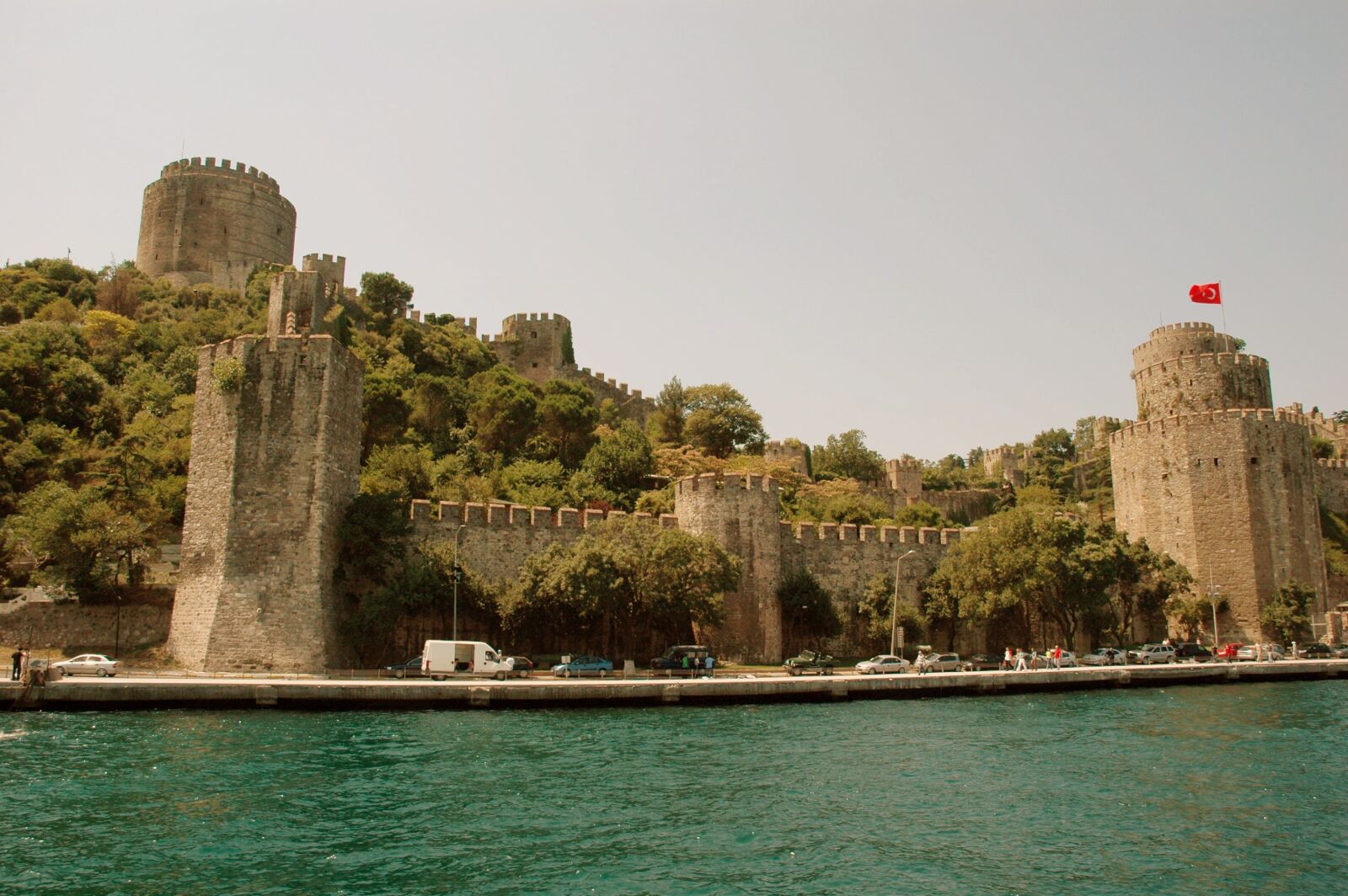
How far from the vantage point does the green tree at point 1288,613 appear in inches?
1785

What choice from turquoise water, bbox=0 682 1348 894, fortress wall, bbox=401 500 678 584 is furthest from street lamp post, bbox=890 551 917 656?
turquoise water, bbox=0 682 1348 894

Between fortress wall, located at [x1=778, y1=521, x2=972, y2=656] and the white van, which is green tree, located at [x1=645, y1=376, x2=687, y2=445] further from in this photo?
the white van

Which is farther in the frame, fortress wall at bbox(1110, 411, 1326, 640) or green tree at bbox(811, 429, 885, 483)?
green tree at bbox(811, 429, 885, 483)

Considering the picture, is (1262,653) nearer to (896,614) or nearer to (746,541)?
(896,614)

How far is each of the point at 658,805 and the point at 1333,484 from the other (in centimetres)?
5714

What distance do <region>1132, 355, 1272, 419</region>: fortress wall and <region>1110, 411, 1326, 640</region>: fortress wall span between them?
216 inches

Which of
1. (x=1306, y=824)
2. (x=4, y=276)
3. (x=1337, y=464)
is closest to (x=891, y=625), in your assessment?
(x=1306, y=824)

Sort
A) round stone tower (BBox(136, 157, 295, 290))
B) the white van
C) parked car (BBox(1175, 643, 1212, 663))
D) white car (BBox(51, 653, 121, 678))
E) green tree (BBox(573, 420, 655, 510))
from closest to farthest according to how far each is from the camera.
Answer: white car (BBox(51, 653, 121, 678))
the white van
parked car (BBox(1175, 643, 1212, 663))
green tree (BBox(573, 420, 655, 510))
round stone tower (BBox(136, 157, 295, 290))

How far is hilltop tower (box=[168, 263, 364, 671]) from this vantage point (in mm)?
29688

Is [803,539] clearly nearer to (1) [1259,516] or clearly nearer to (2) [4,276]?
(1) [1259,516]

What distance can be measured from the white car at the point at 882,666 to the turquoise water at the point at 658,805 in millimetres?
8748

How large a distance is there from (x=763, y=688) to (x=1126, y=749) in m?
10.3

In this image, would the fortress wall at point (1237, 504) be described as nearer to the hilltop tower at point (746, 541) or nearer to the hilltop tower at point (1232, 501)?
the hilltop tower at point (1232, 501)

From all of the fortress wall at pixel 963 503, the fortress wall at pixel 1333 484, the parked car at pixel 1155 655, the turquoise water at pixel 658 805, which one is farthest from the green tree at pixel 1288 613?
the fortress wall at pixel 963 503
